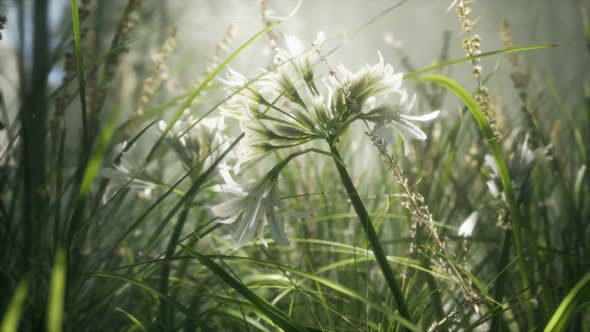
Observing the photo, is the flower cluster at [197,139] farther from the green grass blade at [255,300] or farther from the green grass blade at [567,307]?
the green grass blade at [567,307]

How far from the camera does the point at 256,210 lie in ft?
0.91

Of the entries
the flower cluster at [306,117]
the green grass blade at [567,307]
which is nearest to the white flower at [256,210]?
the flower cluster at [306,117]

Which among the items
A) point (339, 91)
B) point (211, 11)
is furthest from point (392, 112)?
point (211, 11)

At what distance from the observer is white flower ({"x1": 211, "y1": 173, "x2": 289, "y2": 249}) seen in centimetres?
28

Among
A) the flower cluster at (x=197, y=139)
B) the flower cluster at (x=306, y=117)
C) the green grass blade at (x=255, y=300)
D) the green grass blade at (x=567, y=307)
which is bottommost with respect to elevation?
the green grass blade at (x=567, y=307)

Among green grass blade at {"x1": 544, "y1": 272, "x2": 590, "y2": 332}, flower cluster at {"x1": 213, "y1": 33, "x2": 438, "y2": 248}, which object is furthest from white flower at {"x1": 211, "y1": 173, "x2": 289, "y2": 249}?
green grass blade at {"x1": 544, "y1": 272, "x2": 590, "y2": 332}

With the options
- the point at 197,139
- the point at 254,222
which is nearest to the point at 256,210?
the point at 254,222

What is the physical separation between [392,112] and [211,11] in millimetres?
1943

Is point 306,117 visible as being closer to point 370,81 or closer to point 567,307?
point 370,81

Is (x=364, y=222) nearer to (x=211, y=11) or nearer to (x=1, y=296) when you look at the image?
(x=1, y=296)

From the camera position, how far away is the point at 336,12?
2.05 metres

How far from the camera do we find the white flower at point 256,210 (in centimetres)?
28

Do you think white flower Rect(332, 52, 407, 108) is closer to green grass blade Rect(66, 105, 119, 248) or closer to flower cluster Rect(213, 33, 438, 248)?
flower cluster Rect(213, 33, 438, 248)

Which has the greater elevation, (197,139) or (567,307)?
(197,139)
